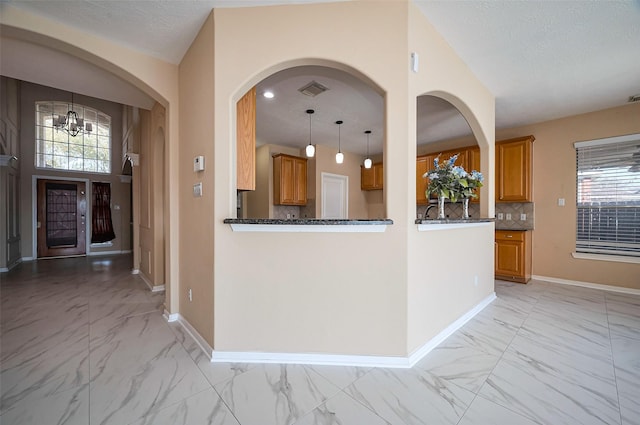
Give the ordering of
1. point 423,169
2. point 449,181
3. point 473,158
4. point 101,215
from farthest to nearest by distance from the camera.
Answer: point 101,215, point 423,169, point 473,158, point 449,181

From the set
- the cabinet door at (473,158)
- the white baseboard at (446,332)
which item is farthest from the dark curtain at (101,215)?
the cabinet door at (473,158)

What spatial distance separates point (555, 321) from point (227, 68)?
406 cm

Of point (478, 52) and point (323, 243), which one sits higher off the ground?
point (478, 52)

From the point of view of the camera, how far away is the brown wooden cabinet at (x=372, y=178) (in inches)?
248

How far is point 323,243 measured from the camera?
1985 millimetres

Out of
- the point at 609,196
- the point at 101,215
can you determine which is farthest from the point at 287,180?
the point at 101,215

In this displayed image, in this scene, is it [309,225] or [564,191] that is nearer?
[309,225]

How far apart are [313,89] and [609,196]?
4636mm

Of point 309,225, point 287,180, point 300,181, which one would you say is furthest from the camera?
point 300,181

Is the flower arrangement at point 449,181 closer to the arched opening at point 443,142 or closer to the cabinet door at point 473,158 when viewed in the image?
the arched opening at point 443,142

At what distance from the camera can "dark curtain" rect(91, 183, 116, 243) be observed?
754cm

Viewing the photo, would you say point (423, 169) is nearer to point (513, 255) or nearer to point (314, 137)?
point (513, 255)

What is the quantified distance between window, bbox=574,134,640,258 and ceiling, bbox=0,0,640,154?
65 cm

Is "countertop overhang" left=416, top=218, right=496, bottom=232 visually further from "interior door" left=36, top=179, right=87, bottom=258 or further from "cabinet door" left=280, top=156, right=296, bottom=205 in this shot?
"interior door" left=36, top=179, right=87, bottom=258
